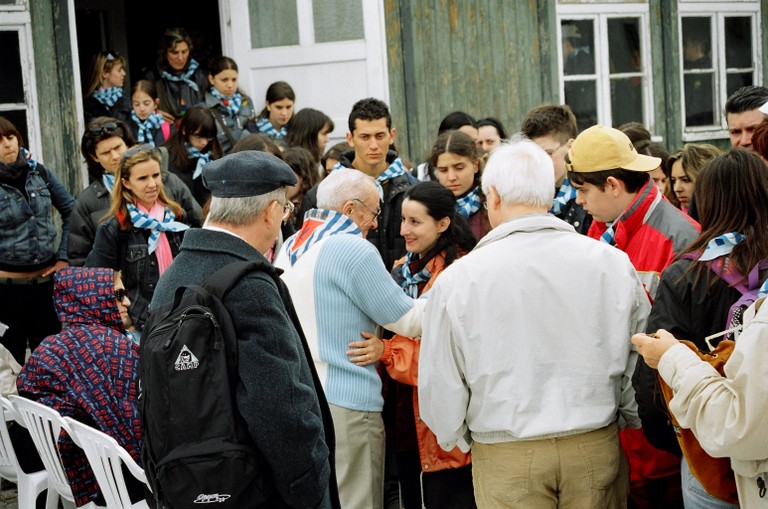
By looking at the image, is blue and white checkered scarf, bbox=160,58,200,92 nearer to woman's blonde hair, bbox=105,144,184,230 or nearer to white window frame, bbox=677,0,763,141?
woman's blonde hair, bbox=105,144,184,230

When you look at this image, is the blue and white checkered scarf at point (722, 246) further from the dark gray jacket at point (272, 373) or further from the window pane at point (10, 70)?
the window pane at point (10, 70)

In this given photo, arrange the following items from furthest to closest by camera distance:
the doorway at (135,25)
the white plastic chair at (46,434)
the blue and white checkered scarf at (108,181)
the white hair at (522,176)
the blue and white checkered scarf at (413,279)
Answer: the doorway at (135,25) → the blue and white checkered scarf at (108,181) → the blue and white checkered scarf at (413,279) → the white plastic chair at (46,434) → the white hair at (522,176)

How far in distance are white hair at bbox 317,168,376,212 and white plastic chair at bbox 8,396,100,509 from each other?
141 cm

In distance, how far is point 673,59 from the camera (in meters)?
9.91

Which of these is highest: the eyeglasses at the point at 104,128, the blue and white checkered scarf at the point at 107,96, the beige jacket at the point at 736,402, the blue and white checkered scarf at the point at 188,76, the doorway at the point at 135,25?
the doorway at the point at 135,25

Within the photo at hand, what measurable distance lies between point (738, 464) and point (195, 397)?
4.85 ft

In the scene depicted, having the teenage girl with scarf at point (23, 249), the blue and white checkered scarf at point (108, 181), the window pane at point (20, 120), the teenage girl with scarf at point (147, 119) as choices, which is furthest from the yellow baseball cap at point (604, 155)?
the window pane at point (20, 120)

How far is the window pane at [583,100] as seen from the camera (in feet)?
31.3

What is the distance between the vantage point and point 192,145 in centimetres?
707

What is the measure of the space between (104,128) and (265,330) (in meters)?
3.79

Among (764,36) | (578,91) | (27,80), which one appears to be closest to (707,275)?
(27,80)

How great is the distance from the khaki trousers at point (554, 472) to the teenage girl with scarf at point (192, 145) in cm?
436

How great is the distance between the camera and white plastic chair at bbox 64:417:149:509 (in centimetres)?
379

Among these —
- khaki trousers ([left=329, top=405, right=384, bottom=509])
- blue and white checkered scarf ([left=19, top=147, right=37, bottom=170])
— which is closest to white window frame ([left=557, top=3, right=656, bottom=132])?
blue and white checkered scarf ([left=19, top=147, right=37, bottom=170])
